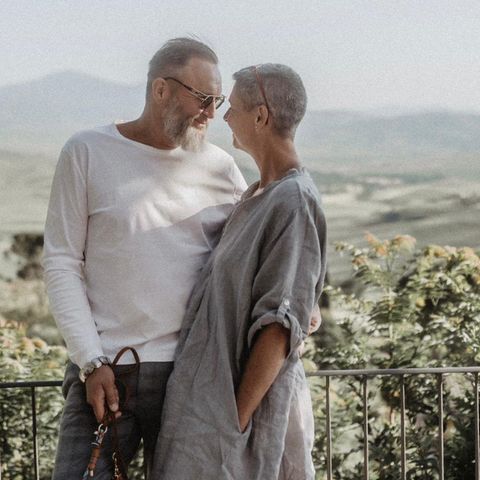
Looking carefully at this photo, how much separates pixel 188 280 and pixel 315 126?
120 inches

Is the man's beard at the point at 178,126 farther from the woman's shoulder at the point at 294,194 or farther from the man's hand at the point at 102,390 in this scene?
the man's hand at the point at 102,390

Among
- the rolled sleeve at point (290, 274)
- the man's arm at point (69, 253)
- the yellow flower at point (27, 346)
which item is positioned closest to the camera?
the rolled sleeve at point (290, 274)

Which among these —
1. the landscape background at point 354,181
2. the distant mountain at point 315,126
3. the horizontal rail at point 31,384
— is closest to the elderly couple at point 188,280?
the horizontal rail at point 31,384

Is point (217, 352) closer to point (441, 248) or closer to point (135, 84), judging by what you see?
point (441, 248)

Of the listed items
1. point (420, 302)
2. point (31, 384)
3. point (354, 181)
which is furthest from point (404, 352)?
point (31, 384)

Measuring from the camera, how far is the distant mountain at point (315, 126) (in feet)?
15.3

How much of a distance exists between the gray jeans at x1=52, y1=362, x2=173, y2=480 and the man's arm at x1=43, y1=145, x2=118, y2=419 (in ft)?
0.23

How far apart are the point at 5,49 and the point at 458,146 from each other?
2439 mm

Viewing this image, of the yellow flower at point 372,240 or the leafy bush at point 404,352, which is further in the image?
the yellow flower at point 372,240

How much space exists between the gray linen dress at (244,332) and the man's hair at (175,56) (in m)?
0.34

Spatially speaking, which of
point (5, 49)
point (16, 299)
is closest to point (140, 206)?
point (16, 299)

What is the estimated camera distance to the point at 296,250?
5.84 ft

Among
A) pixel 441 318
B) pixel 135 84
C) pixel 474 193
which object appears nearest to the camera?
pixel 441 318

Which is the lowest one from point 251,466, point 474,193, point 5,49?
point 251,466
